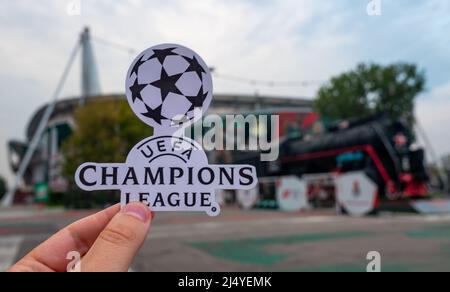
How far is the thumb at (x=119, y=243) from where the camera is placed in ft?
3.31

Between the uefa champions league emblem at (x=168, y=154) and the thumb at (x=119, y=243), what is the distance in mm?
65

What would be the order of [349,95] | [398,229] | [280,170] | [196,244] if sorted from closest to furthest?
[196,244] < [398,229] < [349,95] < [280,170]

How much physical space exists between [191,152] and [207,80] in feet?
0.74

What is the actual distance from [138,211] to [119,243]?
10 cm

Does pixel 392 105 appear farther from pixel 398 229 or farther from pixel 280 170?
pixel 398 229

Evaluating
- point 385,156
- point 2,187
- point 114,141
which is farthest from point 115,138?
point 2,187

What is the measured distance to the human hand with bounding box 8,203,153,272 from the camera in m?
1.01

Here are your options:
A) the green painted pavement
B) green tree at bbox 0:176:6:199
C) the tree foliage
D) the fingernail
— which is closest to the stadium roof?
the tree foliage

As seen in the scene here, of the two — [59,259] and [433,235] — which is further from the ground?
[59,259]

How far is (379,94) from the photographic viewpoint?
70.2 feet

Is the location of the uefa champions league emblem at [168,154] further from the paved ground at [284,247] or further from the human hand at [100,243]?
the paved ground at [284,247]

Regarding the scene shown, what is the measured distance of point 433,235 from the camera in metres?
8.89

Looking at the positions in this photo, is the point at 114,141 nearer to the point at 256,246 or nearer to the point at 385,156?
the point at 256,246
